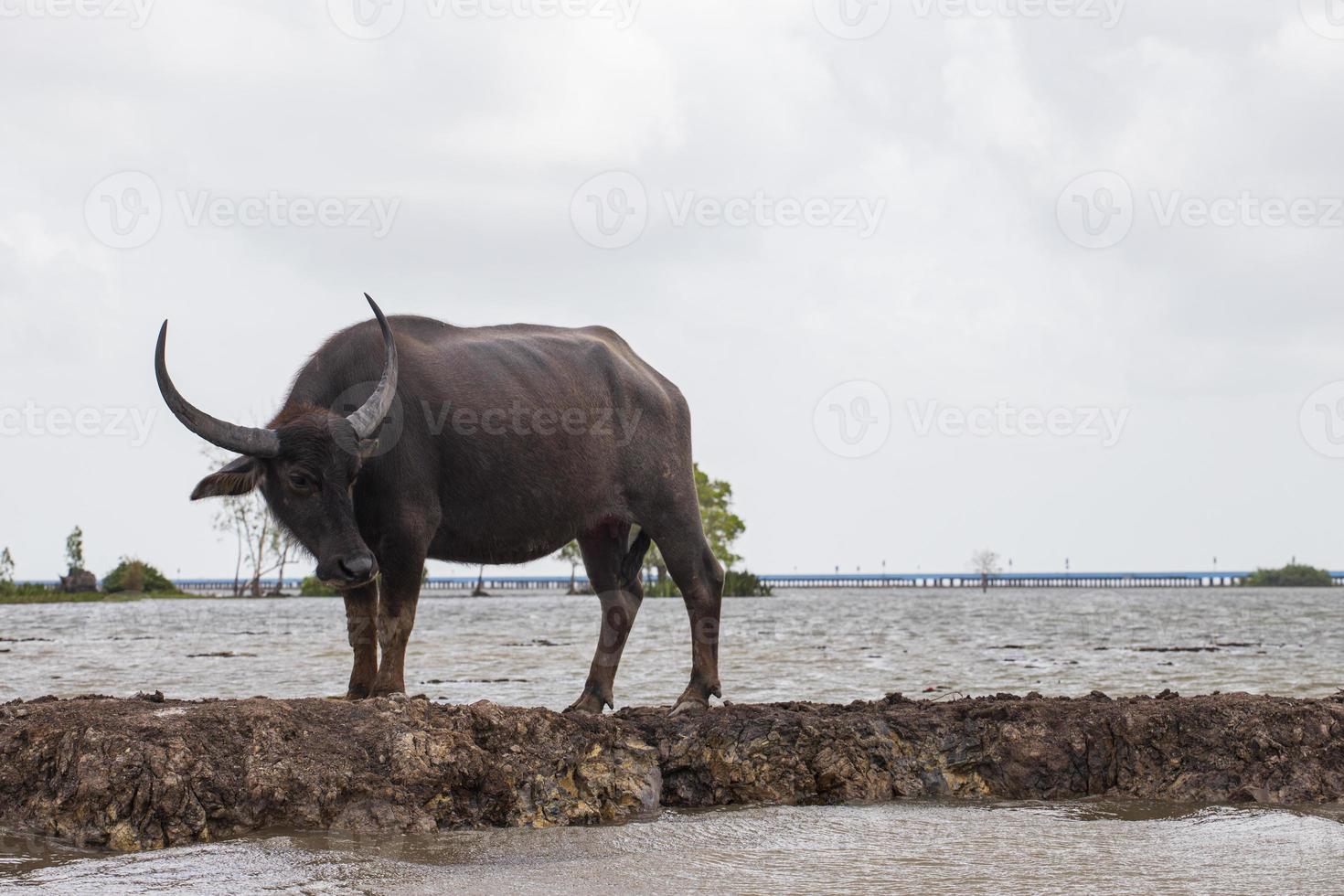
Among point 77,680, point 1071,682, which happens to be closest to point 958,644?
point 1071,682

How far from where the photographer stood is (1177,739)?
6.36 meters

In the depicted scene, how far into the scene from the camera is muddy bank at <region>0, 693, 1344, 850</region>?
507 centimetres

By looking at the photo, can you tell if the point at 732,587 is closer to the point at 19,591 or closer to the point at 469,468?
the point at 19,591

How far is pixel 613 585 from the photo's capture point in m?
7.74

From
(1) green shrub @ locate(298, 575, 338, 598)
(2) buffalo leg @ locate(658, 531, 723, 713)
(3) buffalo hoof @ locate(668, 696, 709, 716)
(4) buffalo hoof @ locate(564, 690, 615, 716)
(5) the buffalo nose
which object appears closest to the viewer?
(5) the buffalo nose

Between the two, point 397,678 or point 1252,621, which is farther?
point 1252,621

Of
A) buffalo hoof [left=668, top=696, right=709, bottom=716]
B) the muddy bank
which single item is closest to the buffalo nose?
the muddy bank

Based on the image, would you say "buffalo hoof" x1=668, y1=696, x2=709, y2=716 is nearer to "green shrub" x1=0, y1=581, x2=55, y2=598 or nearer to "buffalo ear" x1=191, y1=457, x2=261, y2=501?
"buffalo ear" x1=191, y1=457, x2=261, y2=501

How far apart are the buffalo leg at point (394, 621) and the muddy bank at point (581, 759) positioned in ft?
1.53

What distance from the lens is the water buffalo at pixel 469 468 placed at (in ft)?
19.4

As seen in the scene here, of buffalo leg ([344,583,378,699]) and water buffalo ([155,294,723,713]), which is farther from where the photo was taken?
buffalo leg ([344,583,378,699])

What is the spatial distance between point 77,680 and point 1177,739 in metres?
11.5

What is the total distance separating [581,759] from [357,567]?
4.57 ft

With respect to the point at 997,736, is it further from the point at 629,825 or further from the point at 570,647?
the point at 570,647
